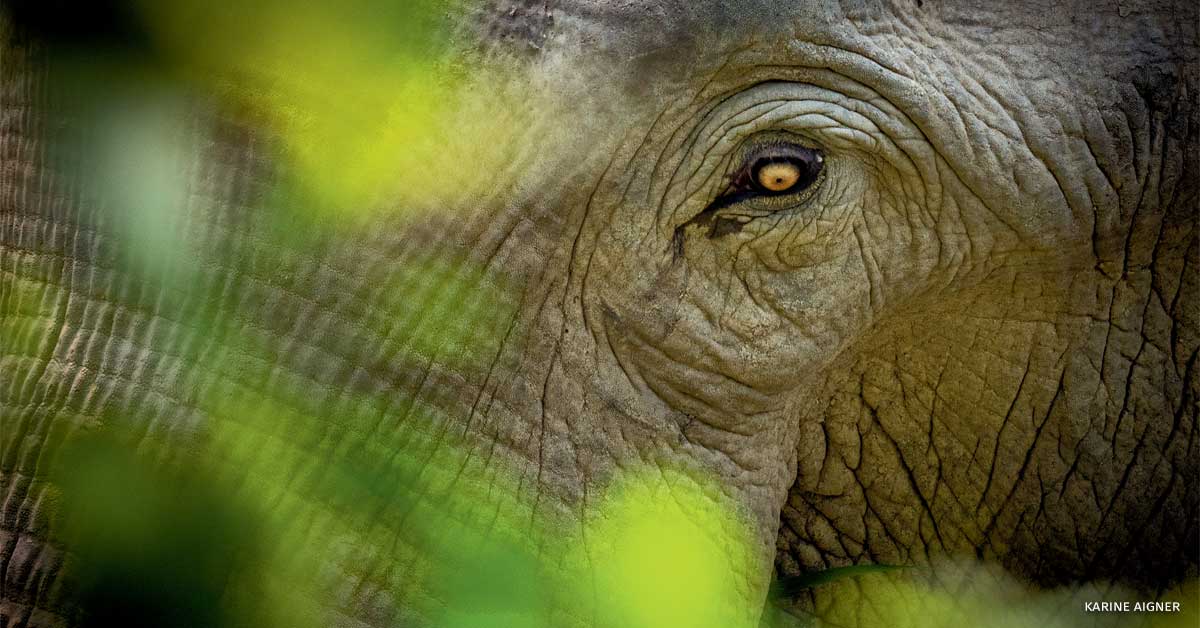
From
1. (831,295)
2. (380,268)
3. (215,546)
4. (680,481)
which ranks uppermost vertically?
(831,295)

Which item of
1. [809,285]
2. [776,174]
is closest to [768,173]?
[776,174]

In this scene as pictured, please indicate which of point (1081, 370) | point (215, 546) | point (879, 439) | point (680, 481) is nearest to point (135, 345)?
point (215, 546)

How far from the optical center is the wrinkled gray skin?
6.27 feet

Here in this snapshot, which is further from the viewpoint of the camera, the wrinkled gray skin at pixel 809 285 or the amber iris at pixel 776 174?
the amber iris at pixel 776 174

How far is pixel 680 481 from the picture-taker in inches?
85.6

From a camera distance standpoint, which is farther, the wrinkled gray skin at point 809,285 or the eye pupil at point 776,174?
the eye pupil at point 776,174

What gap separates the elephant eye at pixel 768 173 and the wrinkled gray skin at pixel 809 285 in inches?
1.2

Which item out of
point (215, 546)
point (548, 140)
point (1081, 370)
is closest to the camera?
point (215, 546)

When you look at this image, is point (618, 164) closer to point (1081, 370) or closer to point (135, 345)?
point (135, 345)

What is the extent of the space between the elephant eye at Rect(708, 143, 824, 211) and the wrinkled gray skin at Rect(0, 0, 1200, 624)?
0.03 meters

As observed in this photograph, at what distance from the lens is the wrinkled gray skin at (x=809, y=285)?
1.91 metres

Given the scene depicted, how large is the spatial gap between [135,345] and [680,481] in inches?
33.6

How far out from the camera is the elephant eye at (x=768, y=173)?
2.09 metres

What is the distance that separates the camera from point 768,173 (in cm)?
209
